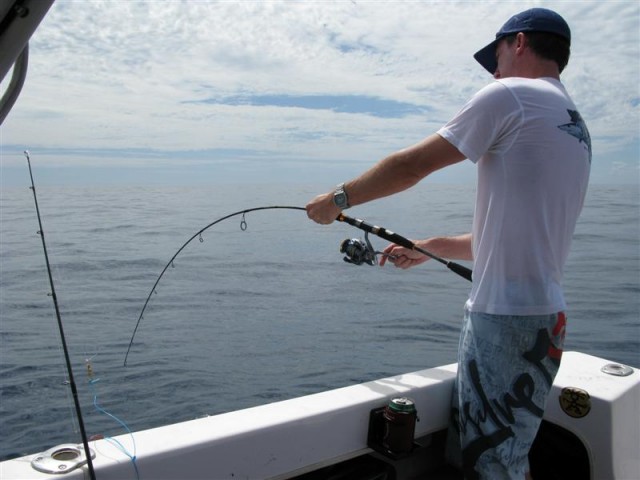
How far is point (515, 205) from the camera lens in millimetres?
1458

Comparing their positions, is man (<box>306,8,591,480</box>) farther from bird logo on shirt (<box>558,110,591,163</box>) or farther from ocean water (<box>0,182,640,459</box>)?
ocean water (<box>0,182,640,459</box>)

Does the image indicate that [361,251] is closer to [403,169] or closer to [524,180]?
[403,169]

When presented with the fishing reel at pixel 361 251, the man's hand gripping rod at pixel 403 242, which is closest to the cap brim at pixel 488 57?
the man's hand gripping rod at pixel 403 242

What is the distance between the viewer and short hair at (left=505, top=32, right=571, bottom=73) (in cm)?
155

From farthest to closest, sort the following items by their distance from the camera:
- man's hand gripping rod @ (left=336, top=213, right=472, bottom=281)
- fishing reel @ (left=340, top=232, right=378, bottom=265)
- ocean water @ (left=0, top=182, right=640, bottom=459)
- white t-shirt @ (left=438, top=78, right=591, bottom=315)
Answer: ocean water @ (left=0, top=182, right=640, bottom=459) < fishing reel @ (left=340, top=232, right=378, bottom=265) < man's hand gripping rod @ (left=336, top=213, right=472, bottom=281) < white t-shirt @ (left=438, top=78, right=591, bottom=315)

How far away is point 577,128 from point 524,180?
0.21 meters

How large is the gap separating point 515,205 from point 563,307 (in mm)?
332

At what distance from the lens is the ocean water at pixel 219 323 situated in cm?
460

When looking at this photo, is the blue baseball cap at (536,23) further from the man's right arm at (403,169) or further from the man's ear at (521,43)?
the man's right arm at (403,169)

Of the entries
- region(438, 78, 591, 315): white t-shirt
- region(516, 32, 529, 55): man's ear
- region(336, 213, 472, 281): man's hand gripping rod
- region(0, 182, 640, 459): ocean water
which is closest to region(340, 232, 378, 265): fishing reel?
region(336, 213, 472, 281): man's hand gripping rod

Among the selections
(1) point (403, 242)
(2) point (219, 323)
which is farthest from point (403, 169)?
(2) point (219, 323)

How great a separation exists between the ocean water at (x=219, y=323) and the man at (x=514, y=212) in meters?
1.27

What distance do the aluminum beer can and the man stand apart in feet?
1.06

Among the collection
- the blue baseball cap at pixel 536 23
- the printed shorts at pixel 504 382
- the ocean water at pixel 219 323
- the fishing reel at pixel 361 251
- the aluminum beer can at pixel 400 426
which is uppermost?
the blue baseball cap at pixel 536 23
